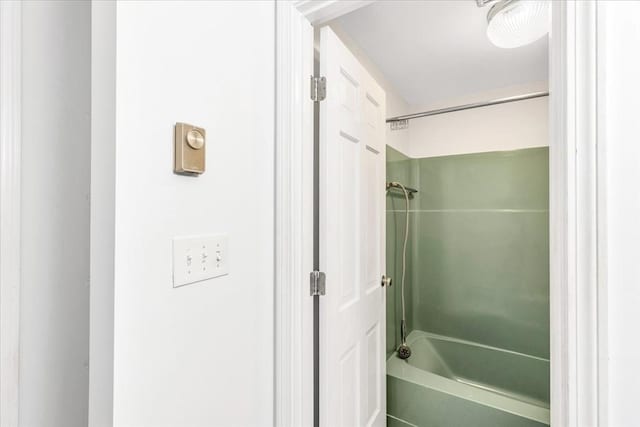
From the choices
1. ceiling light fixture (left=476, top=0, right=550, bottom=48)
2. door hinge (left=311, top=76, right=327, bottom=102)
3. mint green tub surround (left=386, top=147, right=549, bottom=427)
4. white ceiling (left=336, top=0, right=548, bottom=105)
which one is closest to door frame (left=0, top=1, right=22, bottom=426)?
door hinge (left=311, top=76, right=327, bottom=102)

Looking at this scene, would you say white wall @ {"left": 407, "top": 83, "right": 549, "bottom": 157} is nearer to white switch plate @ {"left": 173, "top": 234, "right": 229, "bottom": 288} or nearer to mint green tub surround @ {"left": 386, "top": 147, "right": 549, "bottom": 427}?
mint green tub surround @ {"left": 386, "top": 147, "right": 549, "bottom": 427}

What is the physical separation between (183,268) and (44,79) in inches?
18.1

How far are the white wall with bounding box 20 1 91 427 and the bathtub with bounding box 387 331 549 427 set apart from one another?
157 cm

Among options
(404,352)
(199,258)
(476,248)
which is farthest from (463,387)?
(199,258)

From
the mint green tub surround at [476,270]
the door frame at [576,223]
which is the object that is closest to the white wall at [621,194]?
the door frame at [576,223]

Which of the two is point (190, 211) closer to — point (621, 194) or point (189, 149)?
point (189, 149)

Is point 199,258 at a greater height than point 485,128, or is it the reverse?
point 485,128

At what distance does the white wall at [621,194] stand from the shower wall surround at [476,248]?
5.07 feet

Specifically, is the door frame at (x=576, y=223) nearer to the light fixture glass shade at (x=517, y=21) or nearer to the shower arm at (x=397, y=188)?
the light fixture glass shade at (x=517, y=21)

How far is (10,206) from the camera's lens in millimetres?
519

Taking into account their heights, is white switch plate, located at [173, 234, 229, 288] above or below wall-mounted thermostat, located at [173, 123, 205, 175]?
below

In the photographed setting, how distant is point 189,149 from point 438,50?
1.73 meters

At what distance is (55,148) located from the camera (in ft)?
1.92

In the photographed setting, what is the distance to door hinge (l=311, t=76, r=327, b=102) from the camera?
1.10 metres
